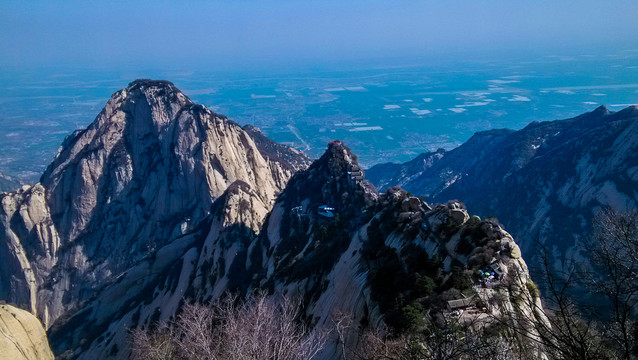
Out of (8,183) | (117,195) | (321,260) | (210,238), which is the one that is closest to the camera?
(321,260)

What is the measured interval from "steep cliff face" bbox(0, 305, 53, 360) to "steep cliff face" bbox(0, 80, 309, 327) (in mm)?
24075

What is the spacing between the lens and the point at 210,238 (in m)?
52.4

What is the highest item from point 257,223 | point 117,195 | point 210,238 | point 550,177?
point 550,177

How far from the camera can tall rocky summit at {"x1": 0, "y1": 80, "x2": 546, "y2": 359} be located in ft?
65.9

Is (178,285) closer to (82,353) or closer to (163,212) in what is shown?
(82,353)

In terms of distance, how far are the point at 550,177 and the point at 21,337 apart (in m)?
81.5

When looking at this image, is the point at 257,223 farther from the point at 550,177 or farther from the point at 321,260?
the point at 550,177

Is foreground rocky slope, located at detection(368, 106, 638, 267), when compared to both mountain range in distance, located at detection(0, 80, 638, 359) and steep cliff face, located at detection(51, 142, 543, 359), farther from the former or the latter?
steep cliff face, located at detection(51, 142, 543, 359)

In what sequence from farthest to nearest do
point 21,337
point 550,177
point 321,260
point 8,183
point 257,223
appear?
point 8,183 < point 550,177 < point 257,223 < point 21,337 < point 321,260

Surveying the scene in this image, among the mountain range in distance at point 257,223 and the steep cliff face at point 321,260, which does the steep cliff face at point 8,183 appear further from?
the steep cliff face at point 321,260

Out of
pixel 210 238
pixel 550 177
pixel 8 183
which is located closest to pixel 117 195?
pixel 210 238

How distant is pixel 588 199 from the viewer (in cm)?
5522

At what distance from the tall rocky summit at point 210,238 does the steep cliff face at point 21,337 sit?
184 inches

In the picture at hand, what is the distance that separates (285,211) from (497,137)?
307 ft
